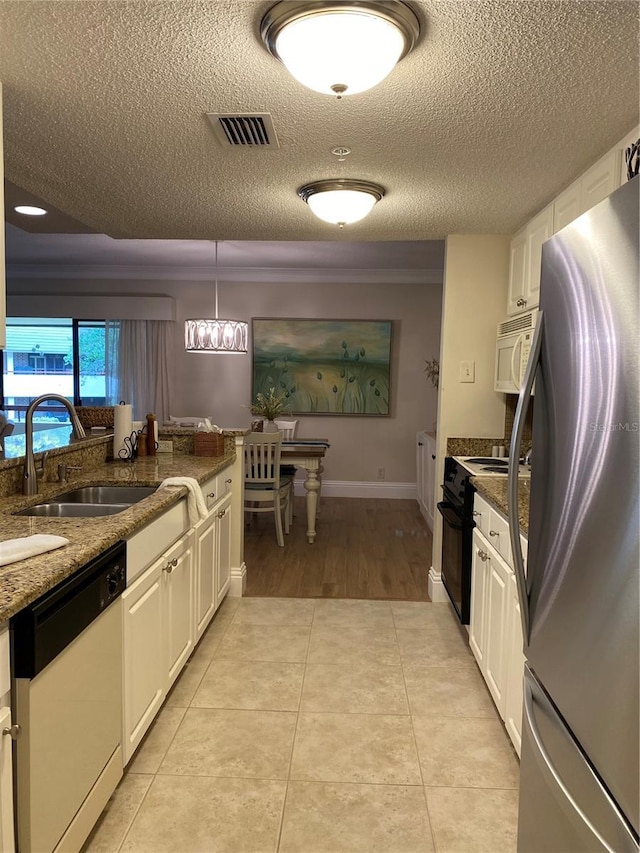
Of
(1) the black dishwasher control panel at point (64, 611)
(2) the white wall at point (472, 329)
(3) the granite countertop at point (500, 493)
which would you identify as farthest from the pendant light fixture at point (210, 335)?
(1) the black dishwasher control panel at point (64, 611)

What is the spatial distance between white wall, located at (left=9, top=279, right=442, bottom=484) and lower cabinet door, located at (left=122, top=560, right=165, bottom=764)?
4976 millimetres

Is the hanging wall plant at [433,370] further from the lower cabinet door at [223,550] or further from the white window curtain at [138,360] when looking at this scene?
the lower cabinet door at [223,550]

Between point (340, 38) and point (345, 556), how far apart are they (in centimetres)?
393

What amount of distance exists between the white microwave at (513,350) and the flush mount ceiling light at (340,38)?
156 centimetres

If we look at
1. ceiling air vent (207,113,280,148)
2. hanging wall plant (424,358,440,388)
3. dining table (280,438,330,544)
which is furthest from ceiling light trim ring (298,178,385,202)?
hanging wall plant (424,358,440,388)

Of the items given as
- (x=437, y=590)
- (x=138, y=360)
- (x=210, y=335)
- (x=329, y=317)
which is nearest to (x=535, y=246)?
(x=437, y=590)

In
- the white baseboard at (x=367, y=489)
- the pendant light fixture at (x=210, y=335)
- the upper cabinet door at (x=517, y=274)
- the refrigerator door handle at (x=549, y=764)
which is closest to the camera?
the refrigerator door handle at (x=549, y=764)

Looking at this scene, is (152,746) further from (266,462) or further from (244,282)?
(244,282)

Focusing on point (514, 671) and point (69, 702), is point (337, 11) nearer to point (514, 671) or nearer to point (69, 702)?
point (69, 702)

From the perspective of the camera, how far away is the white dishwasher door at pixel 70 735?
1.36 meters

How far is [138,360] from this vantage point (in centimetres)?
715

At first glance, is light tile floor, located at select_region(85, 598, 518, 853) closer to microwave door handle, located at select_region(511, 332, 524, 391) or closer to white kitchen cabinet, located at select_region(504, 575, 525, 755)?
white kitchen cabinet, located at select_region(504, 575, 525, 755)

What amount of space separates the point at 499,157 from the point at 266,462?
3.20 m

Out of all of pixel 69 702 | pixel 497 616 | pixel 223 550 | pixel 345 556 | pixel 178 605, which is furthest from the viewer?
pixel 345 556
